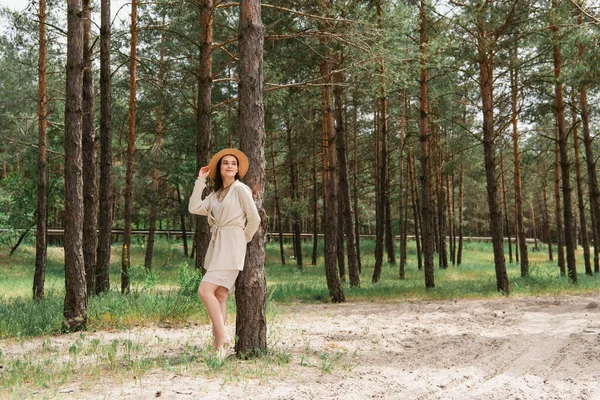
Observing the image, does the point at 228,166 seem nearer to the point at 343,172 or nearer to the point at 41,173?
the point at 343,172

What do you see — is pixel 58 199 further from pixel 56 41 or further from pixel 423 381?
pixel 423 381

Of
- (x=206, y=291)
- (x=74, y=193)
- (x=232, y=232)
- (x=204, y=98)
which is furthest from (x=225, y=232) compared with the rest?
(x=204, y=98)

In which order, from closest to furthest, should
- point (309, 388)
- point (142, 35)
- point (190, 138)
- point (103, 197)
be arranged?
point (309, 388)
point (103, 197)
point (142, 35)
point (190, 138)

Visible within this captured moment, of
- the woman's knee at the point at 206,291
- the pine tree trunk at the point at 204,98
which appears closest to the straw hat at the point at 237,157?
the woman's knee at the point at 206,291

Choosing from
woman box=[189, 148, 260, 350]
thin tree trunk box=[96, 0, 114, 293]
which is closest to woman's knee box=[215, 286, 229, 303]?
woman box=[189, 148, 260, 350]

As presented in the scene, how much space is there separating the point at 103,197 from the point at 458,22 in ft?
34.1

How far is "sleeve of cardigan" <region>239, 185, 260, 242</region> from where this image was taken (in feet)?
18.3

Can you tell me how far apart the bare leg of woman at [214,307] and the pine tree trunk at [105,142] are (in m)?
6.50

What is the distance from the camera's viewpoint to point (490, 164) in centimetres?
1487

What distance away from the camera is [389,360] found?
6398mm

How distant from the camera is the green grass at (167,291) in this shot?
8336mm

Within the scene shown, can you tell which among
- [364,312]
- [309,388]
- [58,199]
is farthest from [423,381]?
[58,199]

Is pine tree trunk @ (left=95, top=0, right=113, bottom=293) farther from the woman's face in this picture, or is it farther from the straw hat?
the woman's face

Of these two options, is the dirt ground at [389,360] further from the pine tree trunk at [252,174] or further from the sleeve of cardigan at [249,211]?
the sleeve of cardigan at [249,211]
